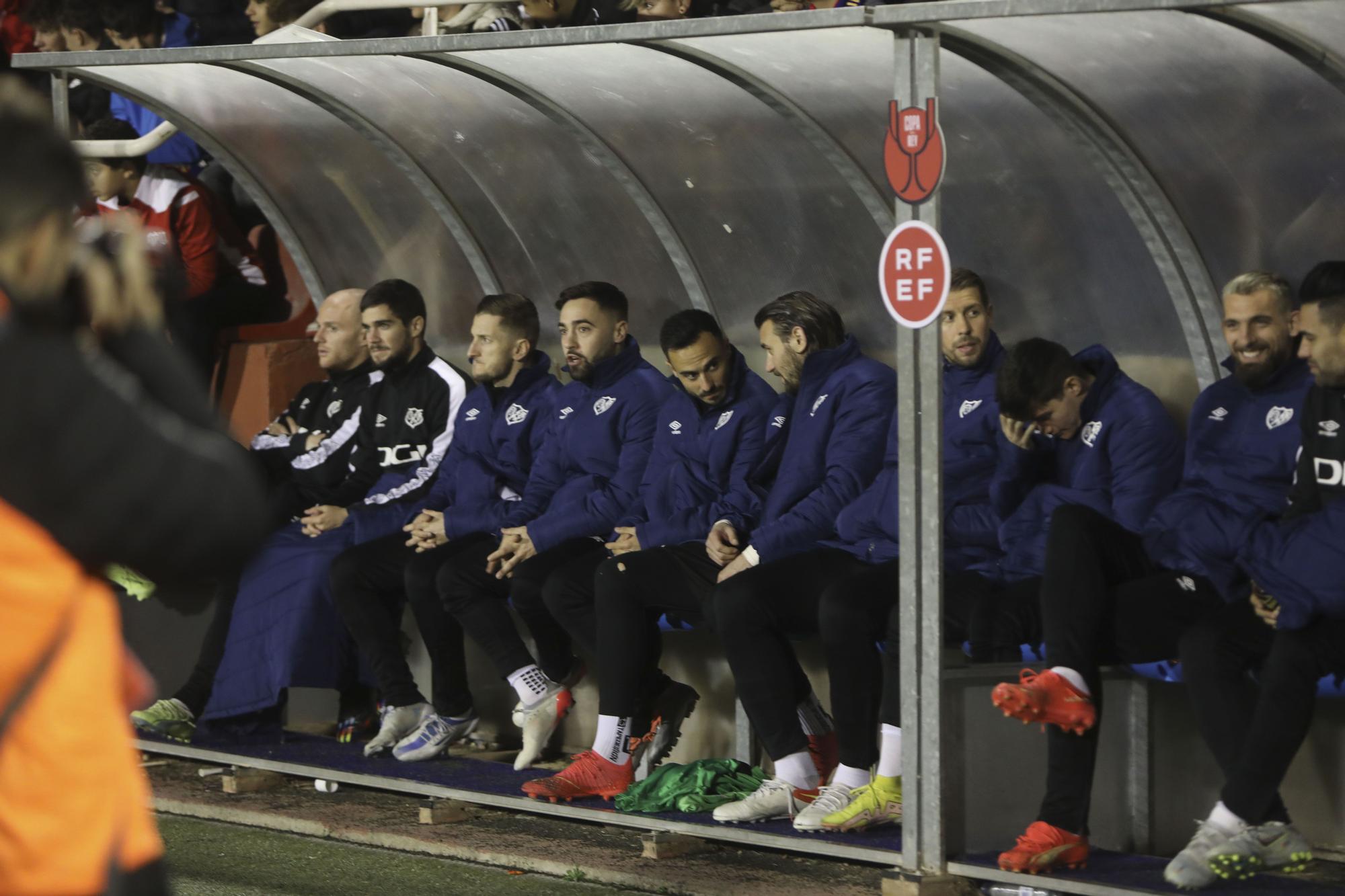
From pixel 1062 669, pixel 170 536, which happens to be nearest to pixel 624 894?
pixel 1062 669

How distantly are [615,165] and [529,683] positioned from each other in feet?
5.59

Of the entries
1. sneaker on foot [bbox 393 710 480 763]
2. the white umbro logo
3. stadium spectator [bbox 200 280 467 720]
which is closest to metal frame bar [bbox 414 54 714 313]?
stadium spectator [bbox 200 280 467 720]

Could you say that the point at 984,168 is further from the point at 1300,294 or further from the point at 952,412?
the point at 1300,294

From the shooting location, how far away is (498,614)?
6016mm

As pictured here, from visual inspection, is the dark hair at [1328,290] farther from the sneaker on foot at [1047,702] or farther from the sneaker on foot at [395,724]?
the sneaker on foot at [395,724]

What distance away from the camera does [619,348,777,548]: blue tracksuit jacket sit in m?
5.62

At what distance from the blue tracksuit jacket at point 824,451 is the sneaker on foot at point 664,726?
63 cm

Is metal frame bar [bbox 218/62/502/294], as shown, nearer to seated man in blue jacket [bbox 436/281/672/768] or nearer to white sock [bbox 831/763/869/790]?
seated man in blue jacket [bbox 436/281/672/768]

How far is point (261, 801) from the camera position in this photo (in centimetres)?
621

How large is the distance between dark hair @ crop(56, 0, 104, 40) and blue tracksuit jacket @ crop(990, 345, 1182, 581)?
5448 mm

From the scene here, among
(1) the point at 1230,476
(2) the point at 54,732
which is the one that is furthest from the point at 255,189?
(2) the point at 54,732

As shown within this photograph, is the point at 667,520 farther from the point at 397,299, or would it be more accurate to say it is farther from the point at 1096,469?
the point at 397,299

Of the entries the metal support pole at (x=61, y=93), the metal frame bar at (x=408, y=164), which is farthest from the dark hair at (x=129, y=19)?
the metal frame bar at (x=408, y=164)

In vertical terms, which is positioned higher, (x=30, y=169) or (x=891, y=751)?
(x=30, y=169)
